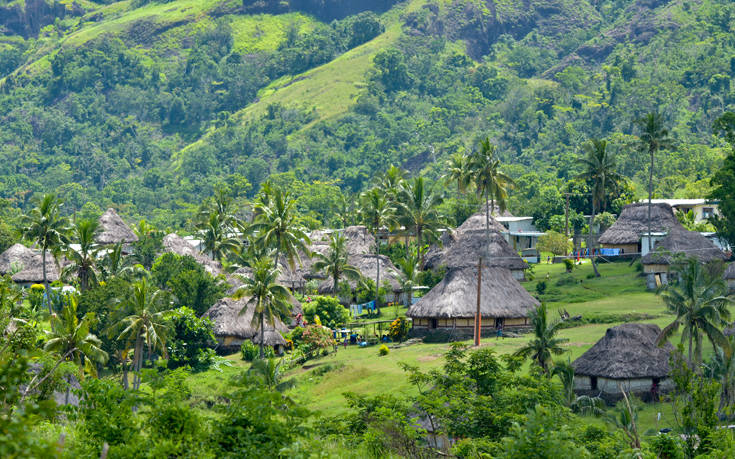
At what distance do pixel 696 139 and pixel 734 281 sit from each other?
10791 cm

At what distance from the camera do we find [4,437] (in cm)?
1467

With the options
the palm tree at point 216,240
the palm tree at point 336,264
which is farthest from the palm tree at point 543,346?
the palm tree at point 216,240

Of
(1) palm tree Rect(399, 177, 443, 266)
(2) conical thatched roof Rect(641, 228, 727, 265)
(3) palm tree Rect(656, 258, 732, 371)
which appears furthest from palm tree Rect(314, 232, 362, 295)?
(3) palm tree Rect(656, 258, 732, 371)

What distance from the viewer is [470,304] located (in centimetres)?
6812

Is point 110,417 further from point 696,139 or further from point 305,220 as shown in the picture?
point 696,139

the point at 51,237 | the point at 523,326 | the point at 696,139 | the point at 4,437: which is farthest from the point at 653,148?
the point at 696,139

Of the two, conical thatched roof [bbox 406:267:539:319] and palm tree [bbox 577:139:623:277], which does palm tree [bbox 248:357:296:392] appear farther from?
palm tree [bbox 577:139:623:277]

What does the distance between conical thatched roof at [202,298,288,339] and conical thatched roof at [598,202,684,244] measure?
104 ft

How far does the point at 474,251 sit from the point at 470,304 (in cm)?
1947

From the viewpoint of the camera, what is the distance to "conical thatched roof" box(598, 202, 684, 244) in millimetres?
86750

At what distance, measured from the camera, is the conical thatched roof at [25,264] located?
3580 inches

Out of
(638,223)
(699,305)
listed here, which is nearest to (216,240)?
(638,223)

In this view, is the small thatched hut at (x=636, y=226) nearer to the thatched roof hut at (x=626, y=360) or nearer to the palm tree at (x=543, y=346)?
the thatched roof hut at (x=626, y=360)

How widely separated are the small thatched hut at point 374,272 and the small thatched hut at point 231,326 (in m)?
15.2
